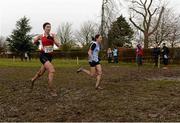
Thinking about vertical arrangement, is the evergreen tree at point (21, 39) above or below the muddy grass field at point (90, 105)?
above

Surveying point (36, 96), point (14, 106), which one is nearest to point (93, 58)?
point (36, 96)

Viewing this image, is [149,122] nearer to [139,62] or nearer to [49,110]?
[49,110]

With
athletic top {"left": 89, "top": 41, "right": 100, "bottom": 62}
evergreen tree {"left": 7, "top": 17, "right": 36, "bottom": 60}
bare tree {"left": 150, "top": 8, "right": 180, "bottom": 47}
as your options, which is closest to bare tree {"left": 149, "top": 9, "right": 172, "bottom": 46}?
bare tree {"left": 150, "top": 8, "right": 180, "bottom": 47}

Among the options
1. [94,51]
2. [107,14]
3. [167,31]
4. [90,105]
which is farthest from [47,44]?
[167,31]

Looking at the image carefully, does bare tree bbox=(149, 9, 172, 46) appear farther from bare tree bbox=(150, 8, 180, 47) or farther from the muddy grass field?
the muddy grass field

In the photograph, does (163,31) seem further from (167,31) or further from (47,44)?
(47,44)

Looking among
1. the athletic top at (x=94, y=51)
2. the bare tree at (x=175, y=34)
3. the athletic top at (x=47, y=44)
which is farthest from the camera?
the bare tree at (x=175, y=34)

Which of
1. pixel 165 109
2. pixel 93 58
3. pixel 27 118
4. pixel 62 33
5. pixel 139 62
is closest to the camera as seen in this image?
pixel 27 118

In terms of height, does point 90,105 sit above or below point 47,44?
Answer: below

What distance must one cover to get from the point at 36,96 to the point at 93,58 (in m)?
2.63

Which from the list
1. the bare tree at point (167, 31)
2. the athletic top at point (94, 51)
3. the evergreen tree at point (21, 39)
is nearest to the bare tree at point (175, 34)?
the bare tree at point (167, 31)

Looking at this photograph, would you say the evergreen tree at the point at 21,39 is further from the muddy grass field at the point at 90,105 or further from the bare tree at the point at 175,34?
the muddy grass field at the point at 90,105

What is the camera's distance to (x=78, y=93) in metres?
11.6

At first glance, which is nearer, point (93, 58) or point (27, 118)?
point (27, 118)
